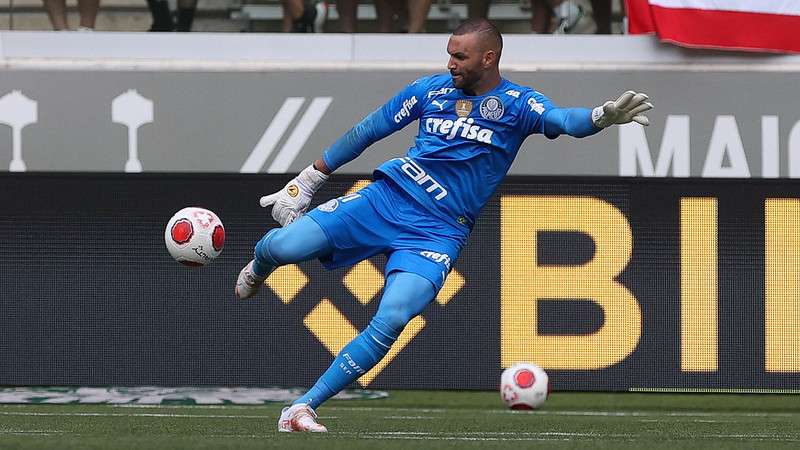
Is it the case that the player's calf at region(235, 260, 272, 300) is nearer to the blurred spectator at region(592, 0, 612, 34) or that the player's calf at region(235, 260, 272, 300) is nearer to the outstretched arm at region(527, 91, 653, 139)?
the outstretched arm at region(527, 91, 653, 139)

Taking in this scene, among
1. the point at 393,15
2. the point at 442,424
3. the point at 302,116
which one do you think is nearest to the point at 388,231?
the point at 442,424

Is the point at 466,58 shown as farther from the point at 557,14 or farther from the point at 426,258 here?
the point at 557,14

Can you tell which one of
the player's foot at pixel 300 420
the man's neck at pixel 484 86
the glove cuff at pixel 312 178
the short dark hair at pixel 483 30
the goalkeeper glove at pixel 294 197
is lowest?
the player's foot at pixel 300 420

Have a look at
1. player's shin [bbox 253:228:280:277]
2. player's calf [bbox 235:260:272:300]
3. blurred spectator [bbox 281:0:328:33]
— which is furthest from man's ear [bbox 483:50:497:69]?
blurred spectator [bbox 281:0:328:33]

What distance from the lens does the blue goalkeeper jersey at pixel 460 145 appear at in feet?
23.9

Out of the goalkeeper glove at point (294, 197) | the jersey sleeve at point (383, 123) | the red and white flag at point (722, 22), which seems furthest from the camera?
the red and white flag at point (722, 22)

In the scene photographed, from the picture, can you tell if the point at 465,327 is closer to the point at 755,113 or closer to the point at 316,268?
the point at 316,268

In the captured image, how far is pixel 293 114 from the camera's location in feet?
39.1

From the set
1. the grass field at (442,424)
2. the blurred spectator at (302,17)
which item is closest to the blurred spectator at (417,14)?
the blurred spectator at (302,17)

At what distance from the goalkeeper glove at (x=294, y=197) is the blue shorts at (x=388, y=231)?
1.20ft

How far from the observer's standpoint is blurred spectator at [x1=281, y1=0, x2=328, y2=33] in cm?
1294

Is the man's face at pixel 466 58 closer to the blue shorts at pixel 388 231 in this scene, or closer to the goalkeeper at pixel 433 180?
the goalkeeper at pixel 433 180

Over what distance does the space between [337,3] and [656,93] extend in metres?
2.81

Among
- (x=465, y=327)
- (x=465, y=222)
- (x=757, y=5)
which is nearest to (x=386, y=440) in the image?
(x=465, y=222)
